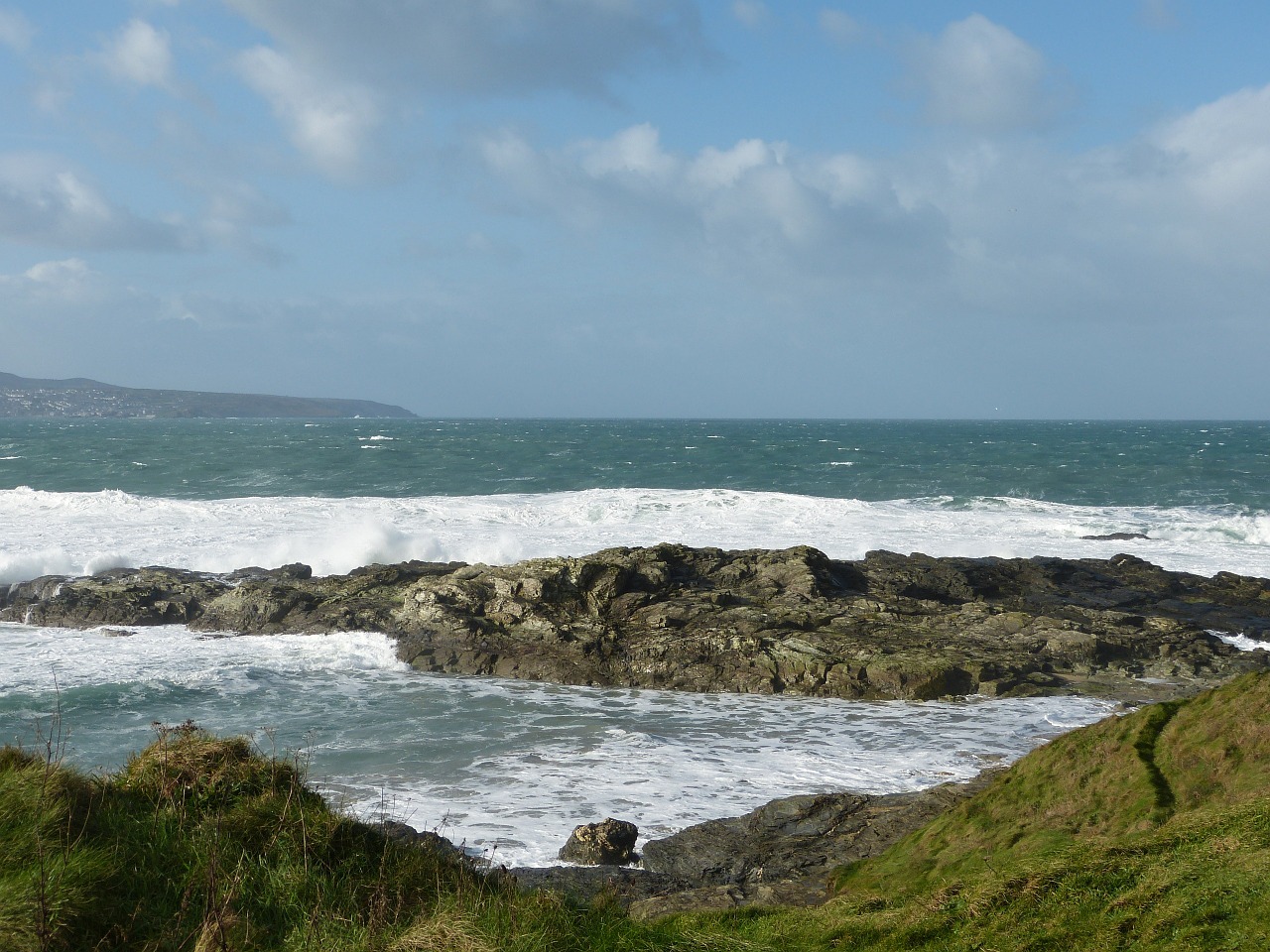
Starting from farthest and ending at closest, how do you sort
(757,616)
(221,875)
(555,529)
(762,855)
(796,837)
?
(555,529) → (757,616) → (796,837) → (762,855) → (221,875)

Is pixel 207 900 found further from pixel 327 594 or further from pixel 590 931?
pixel 327 594

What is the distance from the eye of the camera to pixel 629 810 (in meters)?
10.1

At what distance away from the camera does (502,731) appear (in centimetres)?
1330

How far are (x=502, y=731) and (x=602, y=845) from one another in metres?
4.98

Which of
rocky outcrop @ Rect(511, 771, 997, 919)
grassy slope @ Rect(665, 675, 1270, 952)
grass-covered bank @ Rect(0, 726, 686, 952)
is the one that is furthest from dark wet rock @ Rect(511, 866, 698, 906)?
grass-covered bank @ Rect(0, 726, 686, 952)

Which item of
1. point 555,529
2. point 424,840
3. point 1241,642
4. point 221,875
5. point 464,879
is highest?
point 221,875

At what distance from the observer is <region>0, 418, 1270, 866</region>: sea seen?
36.8 ft

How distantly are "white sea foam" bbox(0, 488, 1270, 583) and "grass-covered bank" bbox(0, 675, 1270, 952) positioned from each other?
72.1 feet

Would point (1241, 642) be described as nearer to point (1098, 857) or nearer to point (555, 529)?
point (1098, 857)

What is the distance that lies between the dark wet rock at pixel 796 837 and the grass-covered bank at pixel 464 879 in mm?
1548

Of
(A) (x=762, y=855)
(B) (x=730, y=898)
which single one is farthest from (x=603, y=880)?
(A) (x=762, y=855)

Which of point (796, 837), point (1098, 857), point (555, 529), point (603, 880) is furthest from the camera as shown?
point (555, 529)

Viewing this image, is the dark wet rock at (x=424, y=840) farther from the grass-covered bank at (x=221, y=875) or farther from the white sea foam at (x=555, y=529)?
the white sea foam at (x=555, y=529)

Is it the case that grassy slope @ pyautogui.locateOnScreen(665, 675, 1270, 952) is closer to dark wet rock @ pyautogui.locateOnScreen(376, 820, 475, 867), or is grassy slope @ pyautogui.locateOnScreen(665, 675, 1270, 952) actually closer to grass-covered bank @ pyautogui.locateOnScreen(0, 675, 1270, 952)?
grass-covered bank @ pyautogui.locateOnScreen(0, 675, 1270, 952)
